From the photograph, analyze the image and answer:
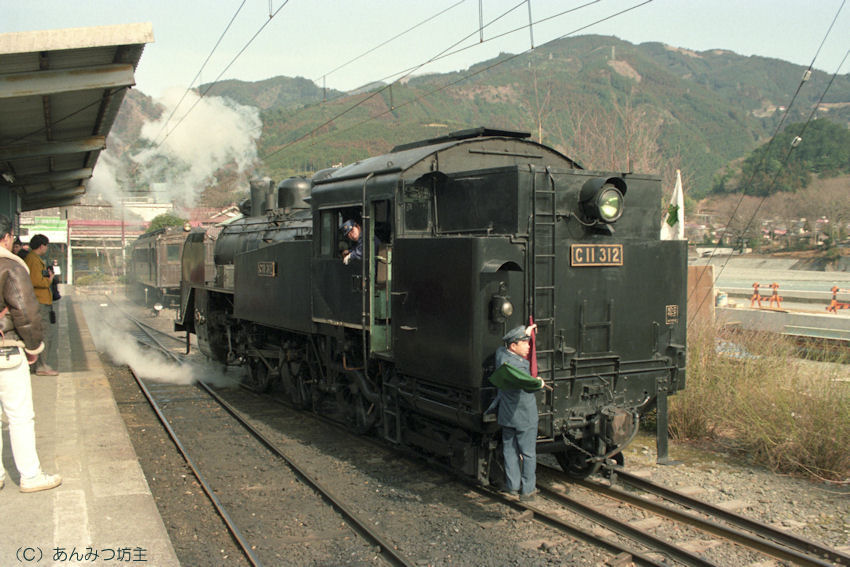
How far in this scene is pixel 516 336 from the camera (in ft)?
16.7

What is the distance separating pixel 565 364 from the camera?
5547mm

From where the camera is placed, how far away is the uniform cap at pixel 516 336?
507 cm

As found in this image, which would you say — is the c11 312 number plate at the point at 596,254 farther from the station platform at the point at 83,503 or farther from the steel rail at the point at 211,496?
the station platform at the point at 83,503

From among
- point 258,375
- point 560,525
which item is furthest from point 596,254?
point 258,375

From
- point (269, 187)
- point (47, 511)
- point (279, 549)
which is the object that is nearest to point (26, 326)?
point (47, 511)

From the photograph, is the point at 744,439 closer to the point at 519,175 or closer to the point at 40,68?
the point at 519,175

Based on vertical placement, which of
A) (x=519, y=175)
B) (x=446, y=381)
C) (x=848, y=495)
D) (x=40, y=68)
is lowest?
(x=848, y=495)

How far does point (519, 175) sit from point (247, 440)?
16.3ft

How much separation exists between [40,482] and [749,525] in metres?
5.45

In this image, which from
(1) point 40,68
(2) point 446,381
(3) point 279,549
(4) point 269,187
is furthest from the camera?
(4) point 269,187

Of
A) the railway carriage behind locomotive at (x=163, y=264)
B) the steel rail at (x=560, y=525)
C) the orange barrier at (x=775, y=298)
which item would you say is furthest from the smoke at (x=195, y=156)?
the steel rail at (x=560, y=525)

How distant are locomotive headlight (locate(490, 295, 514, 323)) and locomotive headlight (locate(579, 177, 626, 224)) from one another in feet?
3.69

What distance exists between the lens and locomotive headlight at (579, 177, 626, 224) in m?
5.54

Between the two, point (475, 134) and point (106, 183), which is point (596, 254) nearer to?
point (475, 134)
